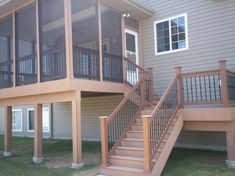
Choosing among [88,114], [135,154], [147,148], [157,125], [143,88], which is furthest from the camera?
[88,114]

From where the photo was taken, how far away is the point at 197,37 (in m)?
9.72

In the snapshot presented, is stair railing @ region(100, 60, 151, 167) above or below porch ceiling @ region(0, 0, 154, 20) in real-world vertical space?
below

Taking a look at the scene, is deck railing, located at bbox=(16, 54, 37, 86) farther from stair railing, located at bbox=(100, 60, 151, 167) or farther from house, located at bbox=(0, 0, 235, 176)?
stair railing, located at bbox=(100, 60, 151, 167)

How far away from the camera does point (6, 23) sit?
11.2 metres

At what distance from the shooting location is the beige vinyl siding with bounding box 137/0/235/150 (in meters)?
9.09

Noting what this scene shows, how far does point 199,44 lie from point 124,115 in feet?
14.4

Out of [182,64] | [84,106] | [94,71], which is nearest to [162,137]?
[94,71]

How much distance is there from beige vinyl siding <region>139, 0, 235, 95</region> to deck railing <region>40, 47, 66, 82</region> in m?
4.00

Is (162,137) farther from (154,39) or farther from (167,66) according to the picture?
(154,39)

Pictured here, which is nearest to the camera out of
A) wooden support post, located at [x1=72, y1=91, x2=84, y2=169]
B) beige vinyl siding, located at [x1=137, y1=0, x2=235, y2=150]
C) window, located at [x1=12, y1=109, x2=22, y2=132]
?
wooden support post, located at [x1=72, y1=91, x2=84, y2=169]

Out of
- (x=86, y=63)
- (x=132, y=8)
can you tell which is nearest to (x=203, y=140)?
(x=86, y=63)

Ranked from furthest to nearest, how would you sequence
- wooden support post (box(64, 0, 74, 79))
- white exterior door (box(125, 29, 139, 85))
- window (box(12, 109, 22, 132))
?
window (box(12, 109, 22, 132)), white exterior door (box(125, 29, 139, 85)), wooden support post (box(64, 0, 74, 79))

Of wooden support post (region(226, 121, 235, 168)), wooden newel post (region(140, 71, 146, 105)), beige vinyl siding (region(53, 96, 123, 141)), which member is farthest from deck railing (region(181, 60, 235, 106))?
beige vinyl siding (region(53, 96, 123, 141))

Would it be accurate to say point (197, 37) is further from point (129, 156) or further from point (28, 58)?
point (28, 58)
